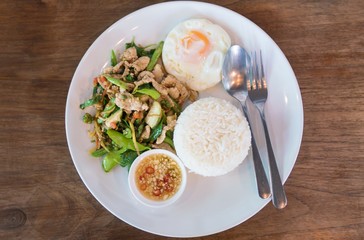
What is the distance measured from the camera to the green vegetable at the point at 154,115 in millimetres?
2295

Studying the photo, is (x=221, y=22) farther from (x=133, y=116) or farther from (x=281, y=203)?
(x=281, y=203)

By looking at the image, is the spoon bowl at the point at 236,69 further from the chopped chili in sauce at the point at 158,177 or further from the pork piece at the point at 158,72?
the chopped chili in sauce at the point at 158,177

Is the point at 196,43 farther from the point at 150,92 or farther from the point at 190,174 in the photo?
the point at 190,174

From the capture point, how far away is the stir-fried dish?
7.54 ft

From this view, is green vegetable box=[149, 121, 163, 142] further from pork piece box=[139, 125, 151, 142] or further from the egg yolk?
the egg yolk

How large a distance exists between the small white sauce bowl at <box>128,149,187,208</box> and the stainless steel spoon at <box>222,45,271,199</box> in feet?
1.49

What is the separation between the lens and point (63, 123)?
97.1 inches

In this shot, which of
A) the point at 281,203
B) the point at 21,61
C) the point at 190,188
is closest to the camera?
the point at 281,203

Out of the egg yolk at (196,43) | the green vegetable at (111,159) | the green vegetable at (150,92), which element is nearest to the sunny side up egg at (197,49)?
the egg yolk at (196,43)

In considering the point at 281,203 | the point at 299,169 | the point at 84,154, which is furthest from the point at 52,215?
the point at 299,169

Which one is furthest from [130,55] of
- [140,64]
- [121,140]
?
[121,140]

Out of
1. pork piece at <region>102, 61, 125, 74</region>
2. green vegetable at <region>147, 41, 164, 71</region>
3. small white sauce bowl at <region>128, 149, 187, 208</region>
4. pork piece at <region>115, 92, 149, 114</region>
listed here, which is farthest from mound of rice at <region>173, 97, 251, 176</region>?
pork piece at <region>102, 61, 125, 74</region>

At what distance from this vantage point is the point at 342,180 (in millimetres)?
2412

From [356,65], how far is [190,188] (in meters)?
1.38
